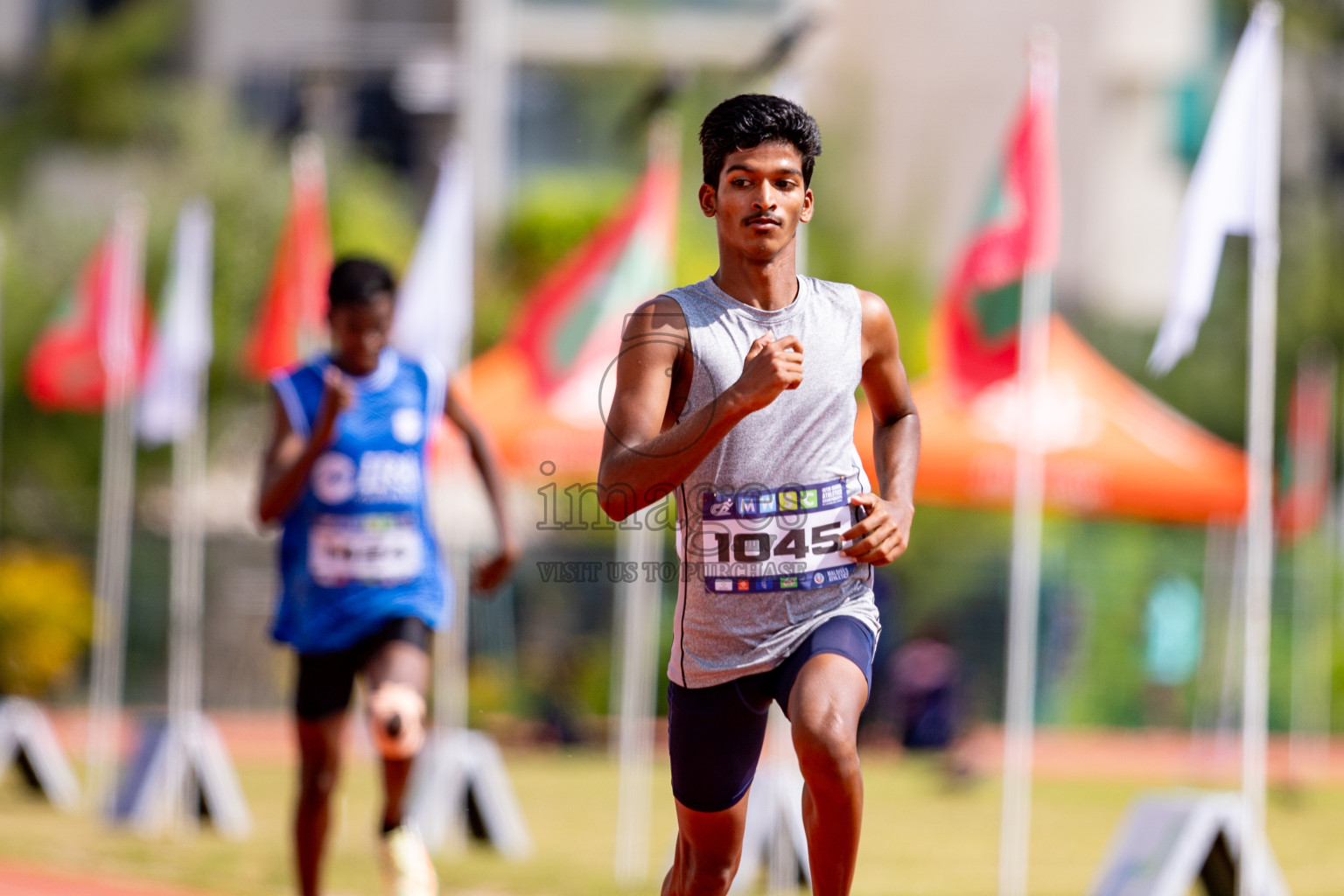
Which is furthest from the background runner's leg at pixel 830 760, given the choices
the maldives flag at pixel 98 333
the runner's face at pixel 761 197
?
the maldives flag at pixel 98 333

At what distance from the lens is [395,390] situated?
6504 millimetres

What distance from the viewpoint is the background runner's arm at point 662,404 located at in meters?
3.77

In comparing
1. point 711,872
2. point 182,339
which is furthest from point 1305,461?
point 711,872

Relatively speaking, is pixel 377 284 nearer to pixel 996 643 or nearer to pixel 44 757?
pixel 44 757

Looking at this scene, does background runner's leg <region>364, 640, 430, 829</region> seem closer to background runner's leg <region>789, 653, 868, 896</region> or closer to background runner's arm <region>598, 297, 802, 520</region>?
background runner's arm <region>598, 297, 802, 520</region>

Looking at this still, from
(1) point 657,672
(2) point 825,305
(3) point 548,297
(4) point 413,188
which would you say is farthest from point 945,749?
(4) point 413,188

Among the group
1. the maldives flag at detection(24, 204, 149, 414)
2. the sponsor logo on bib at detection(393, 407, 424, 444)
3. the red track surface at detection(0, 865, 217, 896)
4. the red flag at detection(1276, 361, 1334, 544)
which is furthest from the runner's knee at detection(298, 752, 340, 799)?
the red flag at detection(1276, 361, 1334, 544)

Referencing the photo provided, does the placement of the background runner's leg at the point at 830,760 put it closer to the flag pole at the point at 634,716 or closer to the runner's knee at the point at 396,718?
the runner's knee at the point at 396,718

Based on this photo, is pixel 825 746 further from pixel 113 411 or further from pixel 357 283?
pixel 113 411

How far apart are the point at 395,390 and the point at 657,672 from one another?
Answer: 43.8 ft

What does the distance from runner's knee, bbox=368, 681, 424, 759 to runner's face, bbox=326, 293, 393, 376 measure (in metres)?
1.16

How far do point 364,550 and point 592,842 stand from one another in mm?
5042

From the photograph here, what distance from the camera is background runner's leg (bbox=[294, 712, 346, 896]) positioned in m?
6.29

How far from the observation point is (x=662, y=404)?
4.08 meters
